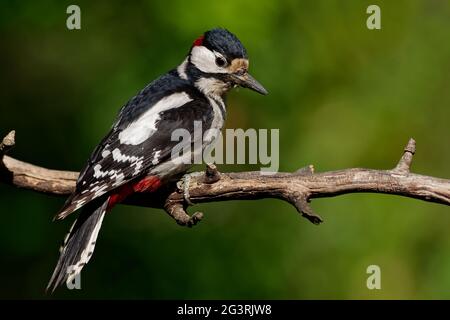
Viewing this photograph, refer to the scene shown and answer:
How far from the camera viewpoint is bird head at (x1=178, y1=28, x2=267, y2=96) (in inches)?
231

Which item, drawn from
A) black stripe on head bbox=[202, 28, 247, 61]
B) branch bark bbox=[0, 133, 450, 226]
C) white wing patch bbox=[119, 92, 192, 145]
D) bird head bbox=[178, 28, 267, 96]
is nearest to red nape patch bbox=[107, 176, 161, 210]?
branch bark bbox=[0, 133, 450, 226]

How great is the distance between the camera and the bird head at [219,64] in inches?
231

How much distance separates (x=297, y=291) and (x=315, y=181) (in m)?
1.36

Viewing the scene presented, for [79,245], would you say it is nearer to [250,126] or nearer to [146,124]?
[146,124]

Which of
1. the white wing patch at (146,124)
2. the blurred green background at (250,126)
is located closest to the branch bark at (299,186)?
the white wing patch at (146,124)

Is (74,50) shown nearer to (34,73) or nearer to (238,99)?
(34,73)

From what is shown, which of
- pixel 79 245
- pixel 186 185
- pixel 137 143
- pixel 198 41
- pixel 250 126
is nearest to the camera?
pixel 79 245

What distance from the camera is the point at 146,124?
5613mm

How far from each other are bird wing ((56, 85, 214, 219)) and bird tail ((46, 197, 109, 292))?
0.57ft

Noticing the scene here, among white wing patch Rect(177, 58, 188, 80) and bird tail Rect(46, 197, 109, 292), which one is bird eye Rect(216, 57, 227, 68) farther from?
bird tail Rect(46, 197, 109, 292)

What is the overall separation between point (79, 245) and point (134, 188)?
482mm

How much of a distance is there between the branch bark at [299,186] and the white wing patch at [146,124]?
1.26ft

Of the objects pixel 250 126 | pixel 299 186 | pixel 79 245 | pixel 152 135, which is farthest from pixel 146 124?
pixel 250 126
